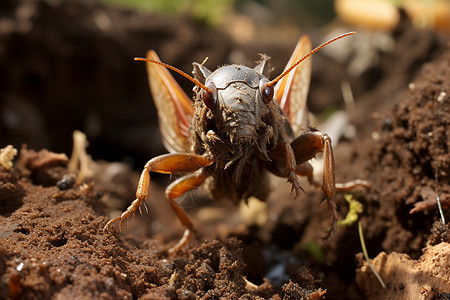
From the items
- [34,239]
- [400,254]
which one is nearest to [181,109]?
[34,239]

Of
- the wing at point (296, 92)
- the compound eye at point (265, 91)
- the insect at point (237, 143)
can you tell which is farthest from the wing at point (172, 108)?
the compound eye at point (265, 91)

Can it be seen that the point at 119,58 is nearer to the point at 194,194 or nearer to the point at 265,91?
the point at 194,194

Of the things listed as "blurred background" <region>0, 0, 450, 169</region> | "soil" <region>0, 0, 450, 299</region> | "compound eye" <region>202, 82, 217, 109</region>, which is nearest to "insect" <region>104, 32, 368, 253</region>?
"compound eye" <region>202, 82, 217, 109</region>

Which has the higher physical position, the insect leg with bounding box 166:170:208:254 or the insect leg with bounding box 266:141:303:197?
the insect leg with bounding box 166:170:208:254

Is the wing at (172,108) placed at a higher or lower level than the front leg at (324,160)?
higher

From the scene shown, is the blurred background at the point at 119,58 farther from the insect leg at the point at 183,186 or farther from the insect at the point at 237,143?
the insect leg at the point at 183,186

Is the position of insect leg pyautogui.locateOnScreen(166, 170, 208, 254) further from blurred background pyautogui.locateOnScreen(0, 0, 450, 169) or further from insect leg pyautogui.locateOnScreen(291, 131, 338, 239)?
blurred background pyautogui.locateOnScreen(0, 0, 450, 169)
